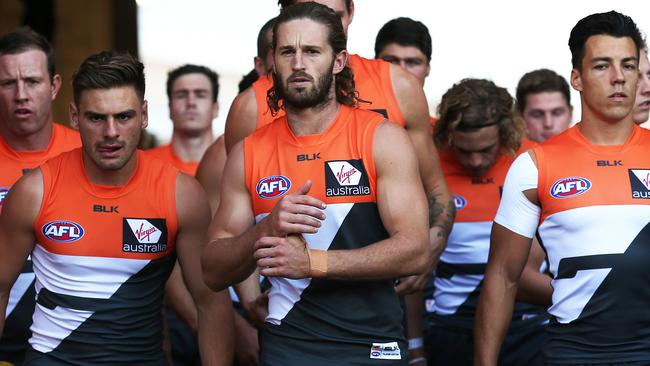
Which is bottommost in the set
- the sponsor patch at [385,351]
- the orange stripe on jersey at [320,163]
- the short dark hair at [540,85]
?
the sponsor patch at [385,351]

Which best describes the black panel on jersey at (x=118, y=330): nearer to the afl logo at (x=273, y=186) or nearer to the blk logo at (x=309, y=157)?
the afl logo at (x=273, y=186)

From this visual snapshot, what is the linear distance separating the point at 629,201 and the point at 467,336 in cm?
197

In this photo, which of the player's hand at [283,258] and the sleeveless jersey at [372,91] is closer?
the player's hand at [283,258]

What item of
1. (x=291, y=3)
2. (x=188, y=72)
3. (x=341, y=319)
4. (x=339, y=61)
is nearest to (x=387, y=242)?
(x=341, y=319)

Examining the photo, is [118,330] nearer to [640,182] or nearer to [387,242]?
[387,242]

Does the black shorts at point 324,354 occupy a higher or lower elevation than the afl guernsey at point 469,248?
lower

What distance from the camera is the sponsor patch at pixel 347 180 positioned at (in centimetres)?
430

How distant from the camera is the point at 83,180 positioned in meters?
4.93

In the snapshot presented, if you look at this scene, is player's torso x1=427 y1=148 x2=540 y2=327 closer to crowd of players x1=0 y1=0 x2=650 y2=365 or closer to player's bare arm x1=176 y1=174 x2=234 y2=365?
crowd of players x1=0 y1=0 x2=650 y2=365

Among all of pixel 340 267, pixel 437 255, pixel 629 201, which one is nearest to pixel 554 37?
pixel 437 255

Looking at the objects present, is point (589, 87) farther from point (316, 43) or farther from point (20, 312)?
point (20, 312)

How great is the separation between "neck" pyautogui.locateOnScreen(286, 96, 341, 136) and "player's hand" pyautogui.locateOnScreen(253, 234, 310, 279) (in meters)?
0.55

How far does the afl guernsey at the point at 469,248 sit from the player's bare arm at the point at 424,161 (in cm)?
84

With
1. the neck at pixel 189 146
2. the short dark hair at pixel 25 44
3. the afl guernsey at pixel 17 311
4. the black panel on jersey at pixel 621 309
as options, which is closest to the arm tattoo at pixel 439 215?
the black panel on jersey at pixel 621 309
